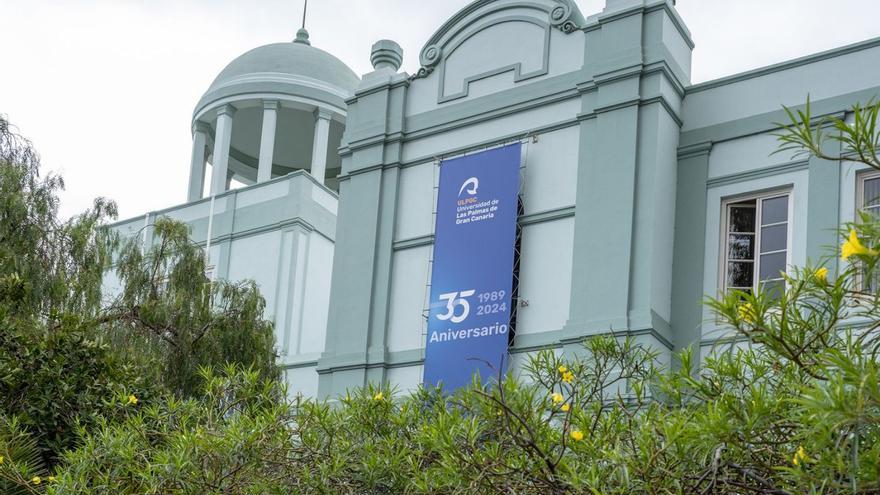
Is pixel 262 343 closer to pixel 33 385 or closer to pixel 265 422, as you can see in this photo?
pixel 33 385

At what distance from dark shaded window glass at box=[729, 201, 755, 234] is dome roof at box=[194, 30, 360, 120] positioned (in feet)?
40.7

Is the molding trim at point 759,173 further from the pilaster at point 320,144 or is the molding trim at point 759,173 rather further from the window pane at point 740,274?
the pilaster at point 320,144

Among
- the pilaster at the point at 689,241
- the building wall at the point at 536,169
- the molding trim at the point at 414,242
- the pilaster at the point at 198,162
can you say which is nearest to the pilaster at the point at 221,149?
the pilaster at the point at 198,162

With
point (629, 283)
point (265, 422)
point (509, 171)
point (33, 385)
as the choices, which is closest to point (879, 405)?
point (265, 422)

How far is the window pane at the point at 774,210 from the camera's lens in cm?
1816

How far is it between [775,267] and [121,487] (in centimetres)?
1087

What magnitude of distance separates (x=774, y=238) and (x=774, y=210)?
46cm

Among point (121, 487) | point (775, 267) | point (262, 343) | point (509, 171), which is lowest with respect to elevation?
point (121, 487)

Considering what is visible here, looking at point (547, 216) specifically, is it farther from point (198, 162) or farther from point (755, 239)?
point (198, 162)

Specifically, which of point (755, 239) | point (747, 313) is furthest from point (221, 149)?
point (747, 313)

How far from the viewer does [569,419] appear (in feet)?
26.9

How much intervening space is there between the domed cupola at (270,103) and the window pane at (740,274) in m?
11.6

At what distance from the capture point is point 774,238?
18.1 m

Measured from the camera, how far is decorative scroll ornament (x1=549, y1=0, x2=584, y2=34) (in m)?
20.2
